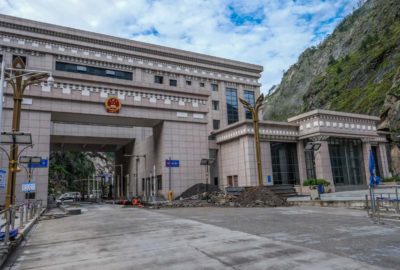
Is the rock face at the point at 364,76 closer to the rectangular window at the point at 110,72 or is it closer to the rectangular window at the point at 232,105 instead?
the rectangular window at the point at 232,105

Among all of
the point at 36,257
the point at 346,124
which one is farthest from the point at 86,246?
the point at 346,124

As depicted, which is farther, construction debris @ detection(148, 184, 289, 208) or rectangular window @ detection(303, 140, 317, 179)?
rectangular window @ detection(303, 140, 317, 179)

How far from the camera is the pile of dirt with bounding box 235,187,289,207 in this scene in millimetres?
20766

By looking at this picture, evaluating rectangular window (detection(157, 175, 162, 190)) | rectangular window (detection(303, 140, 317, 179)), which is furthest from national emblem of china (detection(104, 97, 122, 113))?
rectangular window (detection(303, 140, 317, 179))

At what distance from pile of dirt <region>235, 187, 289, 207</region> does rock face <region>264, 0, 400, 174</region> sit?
24.0 meters

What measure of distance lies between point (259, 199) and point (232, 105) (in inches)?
1070

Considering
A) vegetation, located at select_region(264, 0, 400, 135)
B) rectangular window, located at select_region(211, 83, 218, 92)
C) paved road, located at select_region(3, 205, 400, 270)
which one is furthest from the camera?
vegetation, located at select_region(264, 0, 400, 135)

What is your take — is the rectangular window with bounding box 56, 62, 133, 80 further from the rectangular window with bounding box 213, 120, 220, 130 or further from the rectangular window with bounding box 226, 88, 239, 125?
the rectangular window with bounding box 226, 88, 239, 125

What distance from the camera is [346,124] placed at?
1340 inches

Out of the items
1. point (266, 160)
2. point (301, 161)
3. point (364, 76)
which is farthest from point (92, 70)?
point (364, 76)

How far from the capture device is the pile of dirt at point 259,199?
68.1 feet

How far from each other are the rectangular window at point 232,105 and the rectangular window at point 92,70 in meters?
15.1

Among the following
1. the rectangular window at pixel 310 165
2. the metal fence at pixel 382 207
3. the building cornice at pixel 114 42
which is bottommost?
the metal fence at pixel 382 207

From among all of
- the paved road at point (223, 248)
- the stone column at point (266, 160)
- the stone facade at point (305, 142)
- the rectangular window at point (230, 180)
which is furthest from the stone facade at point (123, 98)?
the paved road at point (223, 248)
